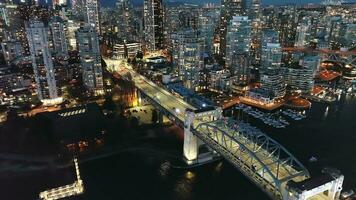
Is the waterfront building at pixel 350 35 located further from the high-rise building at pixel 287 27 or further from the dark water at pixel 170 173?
the dark water at pixel 170 173

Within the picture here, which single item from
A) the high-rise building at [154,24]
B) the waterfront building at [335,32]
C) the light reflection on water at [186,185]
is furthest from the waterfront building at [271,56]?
the waterfront building at [335,32]

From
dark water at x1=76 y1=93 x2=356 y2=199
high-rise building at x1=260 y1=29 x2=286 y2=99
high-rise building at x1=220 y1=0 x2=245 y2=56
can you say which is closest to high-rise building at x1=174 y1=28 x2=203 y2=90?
high-rise building at x1=260 y1=29 x2=286 y2=99

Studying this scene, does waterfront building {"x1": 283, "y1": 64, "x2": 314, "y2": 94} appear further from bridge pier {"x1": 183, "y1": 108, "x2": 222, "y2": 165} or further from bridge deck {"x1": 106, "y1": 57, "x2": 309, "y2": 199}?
bridge pier {"x1": 183, "y1": 108, "x2": 222, "y2": 165}

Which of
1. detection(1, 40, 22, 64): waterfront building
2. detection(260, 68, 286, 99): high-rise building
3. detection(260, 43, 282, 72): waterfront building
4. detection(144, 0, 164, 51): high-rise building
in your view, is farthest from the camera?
detection(144, 0, 164, 51): high-rise building

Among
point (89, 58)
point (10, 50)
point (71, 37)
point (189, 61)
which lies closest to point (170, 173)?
point (89, 58)

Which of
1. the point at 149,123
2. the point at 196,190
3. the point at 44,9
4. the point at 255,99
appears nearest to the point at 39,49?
the point at 149,123

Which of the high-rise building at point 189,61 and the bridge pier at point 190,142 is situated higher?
the high-rise building at point 189,61
